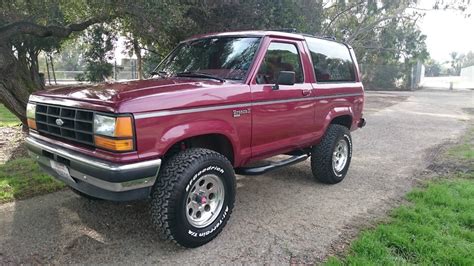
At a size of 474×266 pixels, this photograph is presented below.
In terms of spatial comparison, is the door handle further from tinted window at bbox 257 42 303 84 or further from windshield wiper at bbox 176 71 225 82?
windshield wiper at bbox 176 71 225 82

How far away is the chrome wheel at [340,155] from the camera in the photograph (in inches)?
226

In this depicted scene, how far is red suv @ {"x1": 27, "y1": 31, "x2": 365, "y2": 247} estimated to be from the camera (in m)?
3.16

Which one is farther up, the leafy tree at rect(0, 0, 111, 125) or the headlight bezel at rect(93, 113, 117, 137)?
the leafy tree at rect(0, 0, 111, 125)

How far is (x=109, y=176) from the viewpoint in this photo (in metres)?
3.04

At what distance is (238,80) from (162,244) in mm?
1861

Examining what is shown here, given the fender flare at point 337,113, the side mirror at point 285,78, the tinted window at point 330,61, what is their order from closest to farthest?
the side mirror at point 285,78 → the tinted window at point 330,61 → the fender flare at point 337,113

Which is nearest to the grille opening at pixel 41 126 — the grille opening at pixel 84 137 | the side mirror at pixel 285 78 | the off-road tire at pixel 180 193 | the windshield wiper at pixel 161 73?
the grille opening at pixel 84 137

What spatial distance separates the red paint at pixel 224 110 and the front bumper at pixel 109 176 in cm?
7

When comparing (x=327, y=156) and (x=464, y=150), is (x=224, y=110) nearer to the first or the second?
(x=327, y=156)

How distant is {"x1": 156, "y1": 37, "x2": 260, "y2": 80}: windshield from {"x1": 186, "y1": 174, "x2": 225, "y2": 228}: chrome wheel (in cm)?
120

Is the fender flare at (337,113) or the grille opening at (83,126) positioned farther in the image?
the fender flare at (337,113)

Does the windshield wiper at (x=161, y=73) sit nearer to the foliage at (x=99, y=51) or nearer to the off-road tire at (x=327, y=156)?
the off-road tire at (x=327, y=156)

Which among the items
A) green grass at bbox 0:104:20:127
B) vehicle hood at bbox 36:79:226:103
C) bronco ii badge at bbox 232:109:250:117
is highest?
vehicle hood at bbox 36:79:226:103

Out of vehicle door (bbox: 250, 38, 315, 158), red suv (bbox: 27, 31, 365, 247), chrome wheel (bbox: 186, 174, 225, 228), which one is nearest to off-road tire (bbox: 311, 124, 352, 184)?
red suv (bbox: 27, 31, 365, 247)
